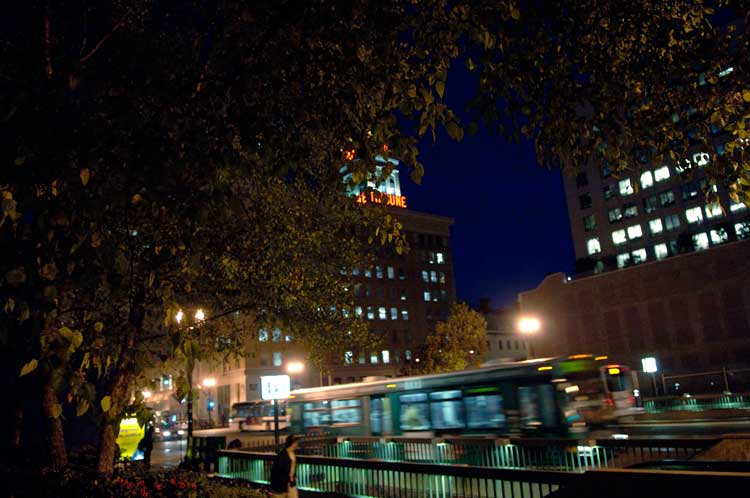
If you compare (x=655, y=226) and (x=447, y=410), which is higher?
(x=655, y=226)

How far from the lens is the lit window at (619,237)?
3201 inches

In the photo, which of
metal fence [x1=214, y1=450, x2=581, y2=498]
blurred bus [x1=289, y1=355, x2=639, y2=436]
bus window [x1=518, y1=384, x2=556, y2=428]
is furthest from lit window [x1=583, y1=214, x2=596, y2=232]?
metal fence [x1=214, y1=450, x2=581, y2=498]

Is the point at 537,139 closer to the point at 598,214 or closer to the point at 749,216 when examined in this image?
the point at 749,216

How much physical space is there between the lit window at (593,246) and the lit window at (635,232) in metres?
4.82

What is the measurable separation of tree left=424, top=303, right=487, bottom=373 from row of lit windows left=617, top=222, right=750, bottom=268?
21.7 metres

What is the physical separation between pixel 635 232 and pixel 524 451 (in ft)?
230

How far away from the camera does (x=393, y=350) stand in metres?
94.5

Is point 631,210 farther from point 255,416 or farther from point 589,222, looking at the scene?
point 255,416

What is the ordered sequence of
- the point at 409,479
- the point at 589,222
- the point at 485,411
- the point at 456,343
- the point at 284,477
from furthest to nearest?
the point at 589,222 < the point at 456,343 < the point at 485,411 < the point at 409,479 < the point at 284,477

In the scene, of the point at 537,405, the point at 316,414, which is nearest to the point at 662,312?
the point at 316,414

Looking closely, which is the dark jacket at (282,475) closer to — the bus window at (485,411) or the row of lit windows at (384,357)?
the bus window at (485,411)

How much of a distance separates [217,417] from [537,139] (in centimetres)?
8104

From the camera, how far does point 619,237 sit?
81.8m

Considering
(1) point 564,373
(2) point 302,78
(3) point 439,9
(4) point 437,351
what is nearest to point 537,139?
(3) point 439,9
